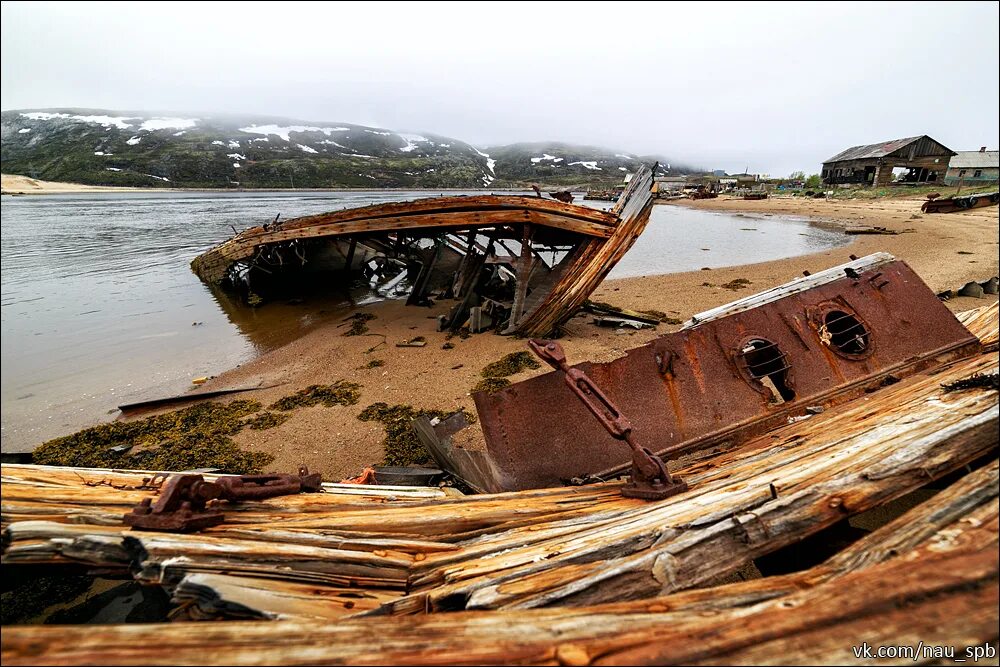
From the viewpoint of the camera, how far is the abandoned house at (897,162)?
48.6 metres

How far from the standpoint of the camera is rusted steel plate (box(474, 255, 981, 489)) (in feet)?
12.3

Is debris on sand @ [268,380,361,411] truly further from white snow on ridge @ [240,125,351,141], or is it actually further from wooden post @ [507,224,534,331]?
white snow on ridge @ [240,125,351,141]

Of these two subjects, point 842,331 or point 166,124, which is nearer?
point 842,331

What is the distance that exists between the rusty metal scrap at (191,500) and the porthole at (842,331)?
184 inches

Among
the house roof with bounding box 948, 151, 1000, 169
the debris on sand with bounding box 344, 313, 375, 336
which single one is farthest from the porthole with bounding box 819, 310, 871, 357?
the house roof with bounding box 948, 151, 1000, 169

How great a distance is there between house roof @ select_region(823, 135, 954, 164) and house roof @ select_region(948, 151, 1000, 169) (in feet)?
4.63

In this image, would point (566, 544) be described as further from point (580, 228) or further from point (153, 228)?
point (153, 228)

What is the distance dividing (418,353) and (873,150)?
69.4 m

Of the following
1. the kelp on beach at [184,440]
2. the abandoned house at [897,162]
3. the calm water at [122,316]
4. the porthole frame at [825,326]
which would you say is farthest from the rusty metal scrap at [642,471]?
the abandoned house at [897,162]

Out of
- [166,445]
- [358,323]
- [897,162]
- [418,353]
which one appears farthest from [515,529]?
[897,162]

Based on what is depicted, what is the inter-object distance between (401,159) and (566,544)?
486 ft

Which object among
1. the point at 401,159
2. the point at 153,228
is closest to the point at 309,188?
the point at 401,159

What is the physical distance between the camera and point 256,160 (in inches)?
4102

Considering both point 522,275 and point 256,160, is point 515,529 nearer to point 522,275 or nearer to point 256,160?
point 522,275
